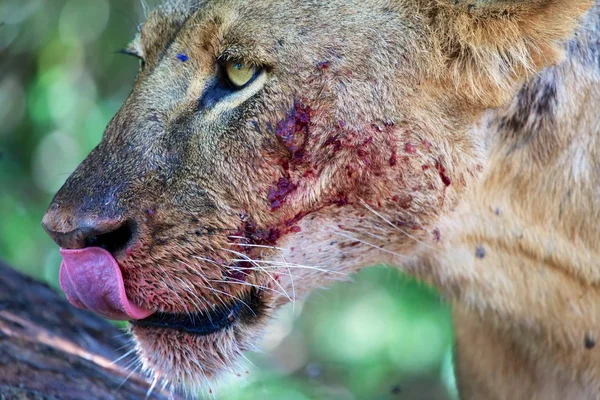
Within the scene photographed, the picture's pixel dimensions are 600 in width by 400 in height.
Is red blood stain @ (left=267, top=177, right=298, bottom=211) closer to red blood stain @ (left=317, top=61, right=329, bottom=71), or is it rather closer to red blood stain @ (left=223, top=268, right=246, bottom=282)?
red blood stain @ (left=223, top=268, right=246, bottom=282)

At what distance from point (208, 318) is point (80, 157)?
3.68 m

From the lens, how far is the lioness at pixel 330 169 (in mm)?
2191

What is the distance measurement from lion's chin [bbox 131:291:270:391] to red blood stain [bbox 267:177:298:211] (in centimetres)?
27

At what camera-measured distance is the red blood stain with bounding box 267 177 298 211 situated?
224 centimetres

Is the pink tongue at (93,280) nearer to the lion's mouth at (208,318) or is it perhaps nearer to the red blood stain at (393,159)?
the lion's mouth at (208,318)

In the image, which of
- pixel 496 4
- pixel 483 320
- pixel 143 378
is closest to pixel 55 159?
pixel 143 378

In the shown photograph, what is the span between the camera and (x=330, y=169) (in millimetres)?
2264

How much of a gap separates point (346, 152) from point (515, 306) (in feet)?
2.26

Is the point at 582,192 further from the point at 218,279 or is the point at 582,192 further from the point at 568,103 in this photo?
the point at 218,279

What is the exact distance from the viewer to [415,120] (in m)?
2.29

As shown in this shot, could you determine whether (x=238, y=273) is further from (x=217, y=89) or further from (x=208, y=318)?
(x=217, y=89)

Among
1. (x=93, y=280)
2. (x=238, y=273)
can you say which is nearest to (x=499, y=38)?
(x=238, y=273)

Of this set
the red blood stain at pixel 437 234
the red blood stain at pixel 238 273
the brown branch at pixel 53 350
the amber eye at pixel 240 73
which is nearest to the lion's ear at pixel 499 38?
the red blood stain at pixel 437 234

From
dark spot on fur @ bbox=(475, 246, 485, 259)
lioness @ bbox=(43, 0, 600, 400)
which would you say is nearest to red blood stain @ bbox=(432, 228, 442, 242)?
lioness @ bbox=(43, 0, 600, 400)
